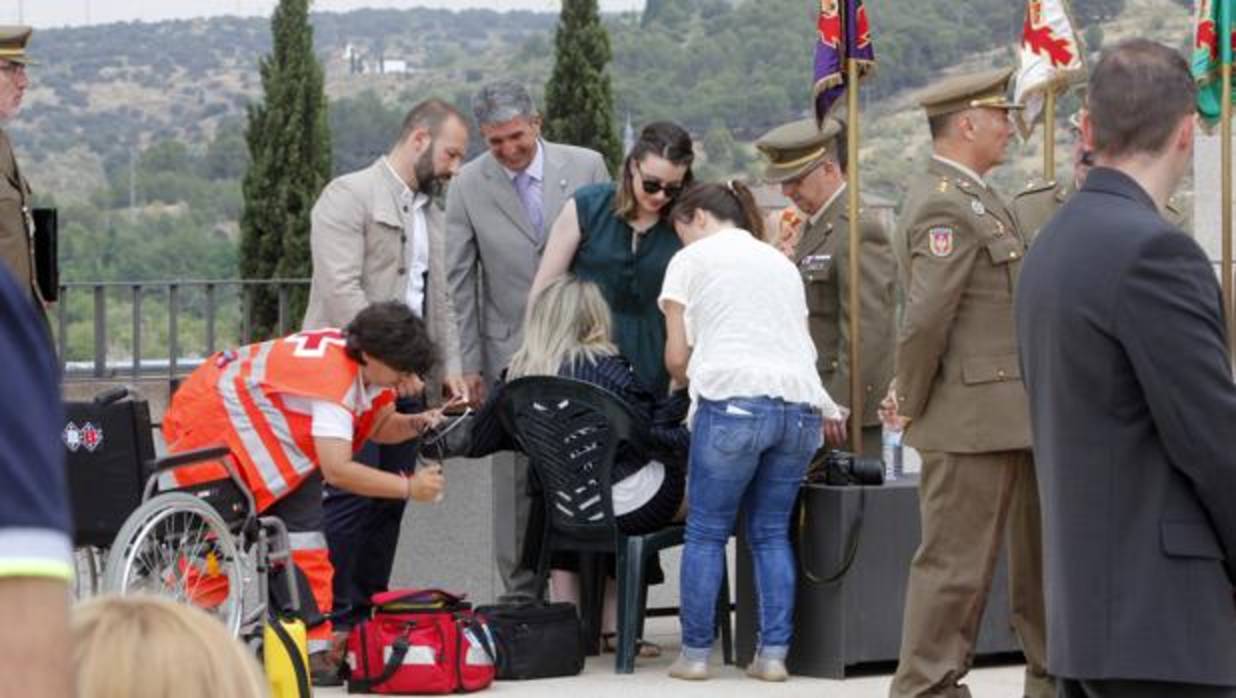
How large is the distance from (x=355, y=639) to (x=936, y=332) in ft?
6.62

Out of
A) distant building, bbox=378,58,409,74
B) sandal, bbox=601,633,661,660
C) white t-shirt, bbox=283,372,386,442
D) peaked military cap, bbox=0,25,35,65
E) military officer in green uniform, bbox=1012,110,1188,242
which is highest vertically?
peaked military cap, bbox=0,25,35,65

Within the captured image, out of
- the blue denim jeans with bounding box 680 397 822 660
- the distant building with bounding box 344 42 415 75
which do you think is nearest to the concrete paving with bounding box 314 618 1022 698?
the blue denim jeans with bounding box 680 397 822 660

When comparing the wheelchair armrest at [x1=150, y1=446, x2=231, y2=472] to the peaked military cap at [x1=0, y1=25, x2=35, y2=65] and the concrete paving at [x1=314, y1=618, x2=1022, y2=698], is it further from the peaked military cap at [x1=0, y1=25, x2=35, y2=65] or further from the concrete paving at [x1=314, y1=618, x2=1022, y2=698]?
the peaked military cap at [x1=0, y1=25, x2=35, y2=65]

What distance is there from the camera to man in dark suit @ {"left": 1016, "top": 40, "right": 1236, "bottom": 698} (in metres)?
3.96

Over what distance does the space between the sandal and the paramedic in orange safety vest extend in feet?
4.56

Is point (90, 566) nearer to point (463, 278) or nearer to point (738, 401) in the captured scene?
point (738, 401)

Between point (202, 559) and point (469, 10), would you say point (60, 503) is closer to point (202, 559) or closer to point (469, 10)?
point (202, 559)

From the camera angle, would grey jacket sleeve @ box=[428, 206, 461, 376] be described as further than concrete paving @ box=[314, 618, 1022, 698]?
Yes

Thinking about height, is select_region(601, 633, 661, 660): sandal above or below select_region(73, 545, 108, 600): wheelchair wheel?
below

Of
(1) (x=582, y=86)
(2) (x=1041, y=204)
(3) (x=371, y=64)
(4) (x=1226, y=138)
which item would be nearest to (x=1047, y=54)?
(4) (x=1226, y=138)

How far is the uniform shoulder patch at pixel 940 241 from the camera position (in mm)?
6913

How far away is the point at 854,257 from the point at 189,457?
7.71 ft

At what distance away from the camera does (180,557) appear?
6668mm

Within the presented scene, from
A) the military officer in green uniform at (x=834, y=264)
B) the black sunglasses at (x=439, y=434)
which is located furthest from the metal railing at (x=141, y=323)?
the military officer in green uniform at (x=834, y=264)
